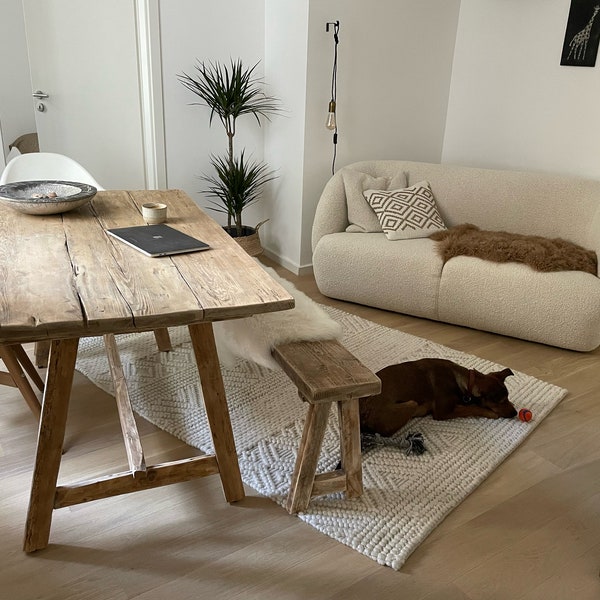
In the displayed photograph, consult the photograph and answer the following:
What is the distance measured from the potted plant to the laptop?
5.44 ft

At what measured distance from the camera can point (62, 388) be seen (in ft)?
5.37

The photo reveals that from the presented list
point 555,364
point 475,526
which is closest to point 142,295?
point 475,526

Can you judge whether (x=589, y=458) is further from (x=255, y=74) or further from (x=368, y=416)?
(x=255, y=74)

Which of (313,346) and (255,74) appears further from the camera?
(255,74)

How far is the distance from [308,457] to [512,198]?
7.74 feet

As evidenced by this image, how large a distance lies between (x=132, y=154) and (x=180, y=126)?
35 cm

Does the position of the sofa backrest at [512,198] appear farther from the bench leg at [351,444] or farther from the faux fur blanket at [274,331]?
the bench leg at [351,444]

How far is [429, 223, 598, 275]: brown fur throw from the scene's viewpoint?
3.05 meters

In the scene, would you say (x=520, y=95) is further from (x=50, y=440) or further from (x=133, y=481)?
(x=50, y=440)

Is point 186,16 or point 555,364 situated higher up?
point 186,16

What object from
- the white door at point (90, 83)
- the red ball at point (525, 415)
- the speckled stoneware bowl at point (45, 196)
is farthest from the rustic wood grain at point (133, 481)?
the white door at point (90, 83)

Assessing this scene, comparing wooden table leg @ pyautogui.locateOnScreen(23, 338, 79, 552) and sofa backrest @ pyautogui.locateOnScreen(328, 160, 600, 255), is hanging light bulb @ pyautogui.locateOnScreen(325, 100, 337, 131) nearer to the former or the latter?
sofa backrest @ pyautogui.locateOnScreen(328, 160, 600, 255)

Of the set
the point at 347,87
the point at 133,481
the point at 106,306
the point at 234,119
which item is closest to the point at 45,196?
the point at 106,306

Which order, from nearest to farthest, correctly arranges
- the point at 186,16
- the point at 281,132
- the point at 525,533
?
the point at 525,533 < the point at 186,16 < the point at 281,132
